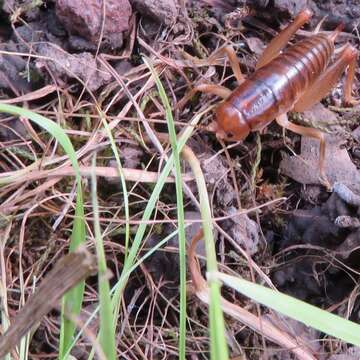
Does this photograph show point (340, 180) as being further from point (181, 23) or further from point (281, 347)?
point (181, 23)

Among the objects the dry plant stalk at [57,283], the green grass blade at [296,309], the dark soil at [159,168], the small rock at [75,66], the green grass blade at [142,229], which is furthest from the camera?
the small rock at [75,66]

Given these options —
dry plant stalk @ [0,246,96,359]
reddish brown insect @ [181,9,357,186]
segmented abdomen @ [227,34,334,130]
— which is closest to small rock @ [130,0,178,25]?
reddish brown insect @ [181,9,357,186]

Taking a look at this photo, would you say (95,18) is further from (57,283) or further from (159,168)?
(57,283)

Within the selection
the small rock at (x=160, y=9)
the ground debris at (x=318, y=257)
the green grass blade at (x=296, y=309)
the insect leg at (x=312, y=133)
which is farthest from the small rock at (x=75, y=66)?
the green grass blade at (x=296, y=309)

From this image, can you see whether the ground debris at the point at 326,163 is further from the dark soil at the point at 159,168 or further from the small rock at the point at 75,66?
the small rock at the point at 75,66

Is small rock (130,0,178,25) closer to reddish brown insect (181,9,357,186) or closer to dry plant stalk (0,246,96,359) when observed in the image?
reddish brown insect (181,9,357,186)

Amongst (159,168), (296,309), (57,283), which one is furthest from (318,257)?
(57,283)
